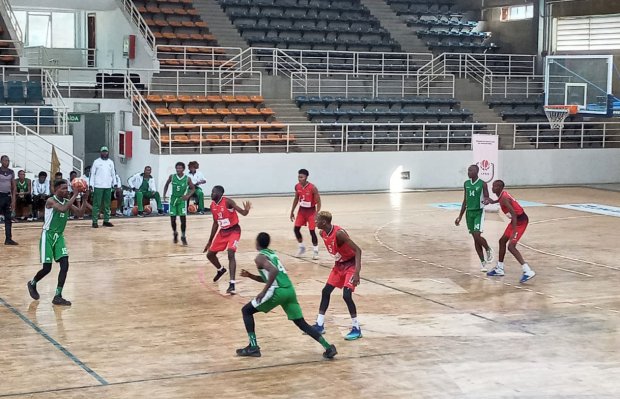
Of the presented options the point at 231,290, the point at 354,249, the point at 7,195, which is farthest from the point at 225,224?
the point at 7,195

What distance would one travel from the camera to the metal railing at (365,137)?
1249 inches

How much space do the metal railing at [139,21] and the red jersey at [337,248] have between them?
23.8m

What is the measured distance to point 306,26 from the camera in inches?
1593

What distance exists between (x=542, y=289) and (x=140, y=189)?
1257cm

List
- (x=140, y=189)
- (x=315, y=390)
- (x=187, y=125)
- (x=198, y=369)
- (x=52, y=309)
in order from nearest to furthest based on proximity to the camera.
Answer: (x=315, y=390)
(x=198, y=369)
(x=52, y=309)
(x=140, y=189)
(x=187, y=125)

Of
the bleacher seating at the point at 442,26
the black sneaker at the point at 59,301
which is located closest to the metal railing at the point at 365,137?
the bleacher seating at the point at 442,26

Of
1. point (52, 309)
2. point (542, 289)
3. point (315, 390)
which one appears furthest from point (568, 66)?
point (315, 390)

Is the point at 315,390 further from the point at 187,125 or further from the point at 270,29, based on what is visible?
the point at 270,29

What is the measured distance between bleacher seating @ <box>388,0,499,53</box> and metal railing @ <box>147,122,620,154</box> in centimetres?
547

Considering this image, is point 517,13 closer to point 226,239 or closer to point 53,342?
point 226,239

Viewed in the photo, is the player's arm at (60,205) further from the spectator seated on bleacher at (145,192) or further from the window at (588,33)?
the window at (588,33)

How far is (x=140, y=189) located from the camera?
26266 millimetres

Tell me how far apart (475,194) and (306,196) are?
10.4 ft

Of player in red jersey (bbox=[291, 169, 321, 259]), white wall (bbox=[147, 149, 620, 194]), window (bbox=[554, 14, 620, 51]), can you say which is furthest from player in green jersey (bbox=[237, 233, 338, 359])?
window (bbox=[554, 14, 620, 51])
